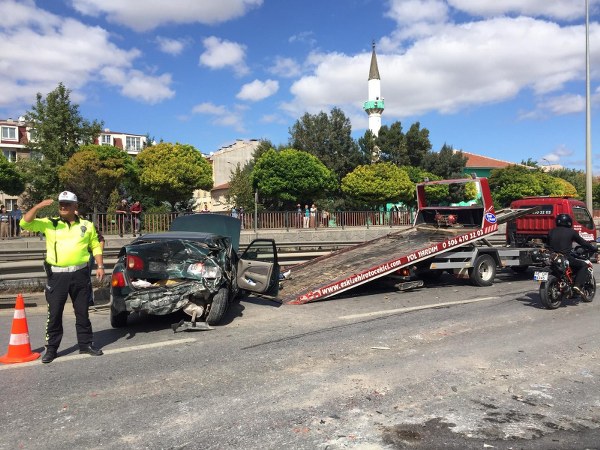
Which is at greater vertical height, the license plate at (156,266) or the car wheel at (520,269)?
the license plate at (156,266)

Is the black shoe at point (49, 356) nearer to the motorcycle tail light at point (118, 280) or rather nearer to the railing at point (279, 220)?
the motorcycle tail light at point (118, 280)

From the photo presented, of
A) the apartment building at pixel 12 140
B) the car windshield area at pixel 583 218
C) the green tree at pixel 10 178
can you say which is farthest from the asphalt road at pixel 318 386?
the apartment building at pixel 12 140

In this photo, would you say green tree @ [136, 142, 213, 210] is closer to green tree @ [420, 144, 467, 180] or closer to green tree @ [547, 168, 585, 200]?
green tree @ [420, 144, 467, 180]

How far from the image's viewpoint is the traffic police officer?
5.54 meters

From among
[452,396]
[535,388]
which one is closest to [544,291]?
[535,388]

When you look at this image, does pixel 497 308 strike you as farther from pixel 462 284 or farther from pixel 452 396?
pixel 452 396

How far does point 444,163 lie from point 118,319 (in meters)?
45.8

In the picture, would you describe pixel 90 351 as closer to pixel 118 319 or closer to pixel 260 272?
pixel 118 319

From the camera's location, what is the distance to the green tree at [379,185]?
3466 cm

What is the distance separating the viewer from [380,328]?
7164 mm

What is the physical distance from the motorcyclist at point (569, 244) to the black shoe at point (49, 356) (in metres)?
8.10

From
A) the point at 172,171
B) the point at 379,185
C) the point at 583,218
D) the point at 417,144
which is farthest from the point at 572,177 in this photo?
the point at 583,218

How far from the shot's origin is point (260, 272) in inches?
335

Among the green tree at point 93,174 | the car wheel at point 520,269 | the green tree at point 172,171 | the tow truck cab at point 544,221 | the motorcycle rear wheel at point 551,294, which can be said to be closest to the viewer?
the motorcycle rear wheel at point 551,294
